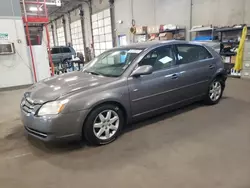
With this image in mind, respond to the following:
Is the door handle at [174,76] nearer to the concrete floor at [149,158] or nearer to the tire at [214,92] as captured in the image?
the concrete floor at [149,158]

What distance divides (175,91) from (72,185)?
207 cm

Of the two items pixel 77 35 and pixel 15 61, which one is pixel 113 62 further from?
pixel 77 35

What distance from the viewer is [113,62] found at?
3.45 metres

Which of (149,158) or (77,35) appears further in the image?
(77,35)

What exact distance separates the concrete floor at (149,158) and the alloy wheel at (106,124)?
5.9 inches

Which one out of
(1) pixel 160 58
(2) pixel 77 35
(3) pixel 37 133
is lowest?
(3) pixel 37 133

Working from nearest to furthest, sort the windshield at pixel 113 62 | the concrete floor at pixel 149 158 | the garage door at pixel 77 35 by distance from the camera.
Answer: the concrete floor at pixel 149 158
the windshield at pixel 113 62
the garage door at pixel 77 35

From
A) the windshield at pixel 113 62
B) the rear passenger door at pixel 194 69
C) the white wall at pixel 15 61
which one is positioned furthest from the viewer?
the white wall at pixel 15 61

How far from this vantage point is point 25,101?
2830 millimetres

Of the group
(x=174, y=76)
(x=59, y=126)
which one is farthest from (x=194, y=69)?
(x=59, y=126)

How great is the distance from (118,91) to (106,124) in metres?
0.45

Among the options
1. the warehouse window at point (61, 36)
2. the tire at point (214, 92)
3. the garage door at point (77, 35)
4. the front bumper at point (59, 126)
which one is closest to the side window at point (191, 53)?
the tire at point (214, 92)

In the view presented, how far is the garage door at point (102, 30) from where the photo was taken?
1490cm

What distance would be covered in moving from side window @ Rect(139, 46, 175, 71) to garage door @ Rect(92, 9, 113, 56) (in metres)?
12.2
